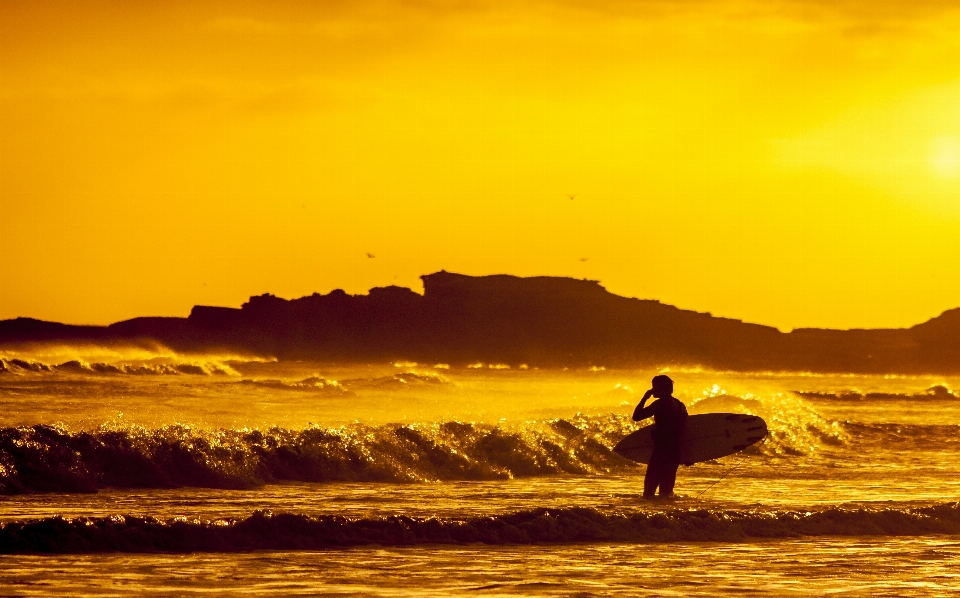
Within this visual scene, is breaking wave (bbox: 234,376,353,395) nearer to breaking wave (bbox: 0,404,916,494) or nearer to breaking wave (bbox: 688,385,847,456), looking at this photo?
breaking wave (bbox: 688,385,847,456)

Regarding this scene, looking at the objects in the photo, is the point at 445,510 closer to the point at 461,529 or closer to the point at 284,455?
the point at 461,529

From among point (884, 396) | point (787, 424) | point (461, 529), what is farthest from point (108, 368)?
point (461, 529)

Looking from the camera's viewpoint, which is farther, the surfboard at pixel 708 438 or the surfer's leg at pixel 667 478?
the surfboard at pixel 708 438

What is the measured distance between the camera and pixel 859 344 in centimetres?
11288

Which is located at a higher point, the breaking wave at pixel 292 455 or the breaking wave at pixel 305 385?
the breaking wave at pixel 305 385

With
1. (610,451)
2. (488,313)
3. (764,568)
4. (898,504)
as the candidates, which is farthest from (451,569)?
(488,313)

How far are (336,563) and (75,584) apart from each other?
247cm

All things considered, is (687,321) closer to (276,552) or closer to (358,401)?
(358,401)

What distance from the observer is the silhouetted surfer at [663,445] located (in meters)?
17.8

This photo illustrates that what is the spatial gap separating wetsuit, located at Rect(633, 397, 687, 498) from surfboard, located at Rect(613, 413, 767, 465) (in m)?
1.43

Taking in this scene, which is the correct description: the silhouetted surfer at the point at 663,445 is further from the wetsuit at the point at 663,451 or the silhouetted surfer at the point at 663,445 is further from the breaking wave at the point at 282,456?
the breaking wave at the point at 282,456

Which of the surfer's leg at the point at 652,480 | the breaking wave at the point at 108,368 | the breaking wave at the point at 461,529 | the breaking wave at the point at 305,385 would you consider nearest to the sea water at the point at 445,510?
the breaking wave at the point at 461,529

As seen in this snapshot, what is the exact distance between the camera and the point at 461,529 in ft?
46.1

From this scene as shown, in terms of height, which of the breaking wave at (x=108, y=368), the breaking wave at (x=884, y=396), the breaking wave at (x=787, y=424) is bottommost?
the breaking wave at (x=108, y=368)
